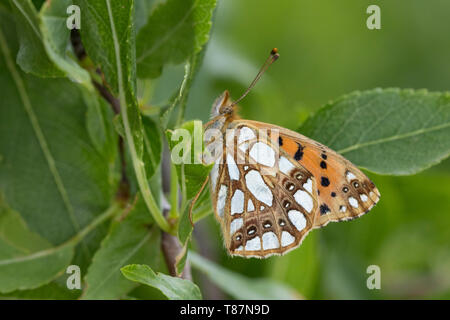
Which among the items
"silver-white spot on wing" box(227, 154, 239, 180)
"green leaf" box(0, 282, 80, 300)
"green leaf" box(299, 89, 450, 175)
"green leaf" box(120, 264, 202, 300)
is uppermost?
"green leaf" box(299, 89, 450, 175)

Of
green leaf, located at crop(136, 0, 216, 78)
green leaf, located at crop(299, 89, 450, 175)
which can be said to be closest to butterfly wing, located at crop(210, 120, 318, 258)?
green leaf, located at crop(299, 89, 450, 175)

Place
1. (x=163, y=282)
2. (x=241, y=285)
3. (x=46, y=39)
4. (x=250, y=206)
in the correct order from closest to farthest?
(x=46, y=39)
(x=163, y=282)
(x=250, y=206)
(x=241, y=285)

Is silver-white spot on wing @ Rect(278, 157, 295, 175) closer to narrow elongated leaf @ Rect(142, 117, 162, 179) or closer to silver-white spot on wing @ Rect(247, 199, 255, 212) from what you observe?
silver-white spot on wing @ Rect(247, 199, 255, 212)

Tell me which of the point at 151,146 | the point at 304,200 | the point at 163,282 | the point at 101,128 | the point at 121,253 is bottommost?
the point at 163,282

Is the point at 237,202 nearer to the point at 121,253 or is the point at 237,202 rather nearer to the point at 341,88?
the point at 121,253

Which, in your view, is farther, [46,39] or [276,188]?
[276,188]

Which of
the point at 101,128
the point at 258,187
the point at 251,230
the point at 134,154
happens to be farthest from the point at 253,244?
the point at 101,128

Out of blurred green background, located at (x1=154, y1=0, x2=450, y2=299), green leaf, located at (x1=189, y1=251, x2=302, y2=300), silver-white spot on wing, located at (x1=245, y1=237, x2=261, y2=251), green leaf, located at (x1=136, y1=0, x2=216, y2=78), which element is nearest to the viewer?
green leaf, located at (x1=136, y1=0, x2=216, y2=78)
